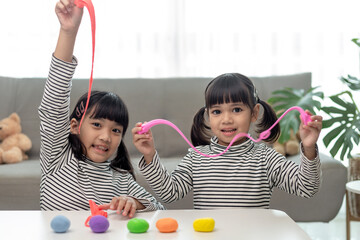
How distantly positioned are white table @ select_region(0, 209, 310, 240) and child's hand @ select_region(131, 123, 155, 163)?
186 millimetres

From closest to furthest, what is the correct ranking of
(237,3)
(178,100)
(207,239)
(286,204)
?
(207,239)
(286,204)
(178,100)
(237,3)

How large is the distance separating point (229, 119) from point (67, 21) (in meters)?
0.51

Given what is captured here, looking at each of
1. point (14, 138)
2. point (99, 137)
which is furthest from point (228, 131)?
point (14, 138)

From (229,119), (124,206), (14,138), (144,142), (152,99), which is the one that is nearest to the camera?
(124,206)

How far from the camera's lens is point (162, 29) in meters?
3.51

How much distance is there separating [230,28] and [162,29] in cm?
49

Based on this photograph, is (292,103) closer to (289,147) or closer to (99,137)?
(289,147)

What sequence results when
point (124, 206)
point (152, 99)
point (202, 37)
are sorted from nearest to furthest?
point (124, 206)
point (152, 99)
point (202, 37)

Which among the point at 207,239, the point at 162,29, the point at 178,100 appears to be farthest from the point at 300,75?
the point at 207,239

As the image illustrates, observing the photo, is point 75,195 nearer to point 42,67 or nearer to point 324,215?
point 324,215

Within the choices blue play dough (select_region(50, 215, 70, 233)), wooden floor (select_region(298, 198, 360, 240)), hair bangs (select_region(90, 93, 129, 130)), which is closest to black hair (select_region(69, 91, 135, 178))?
hair bangs (select_region(90, 93, 129, 130))

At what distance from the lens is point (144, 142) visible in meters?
1.22

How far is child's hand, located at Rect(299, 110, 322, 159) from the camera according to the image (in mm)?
1173

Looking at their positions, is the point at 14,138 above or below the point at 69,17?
below
